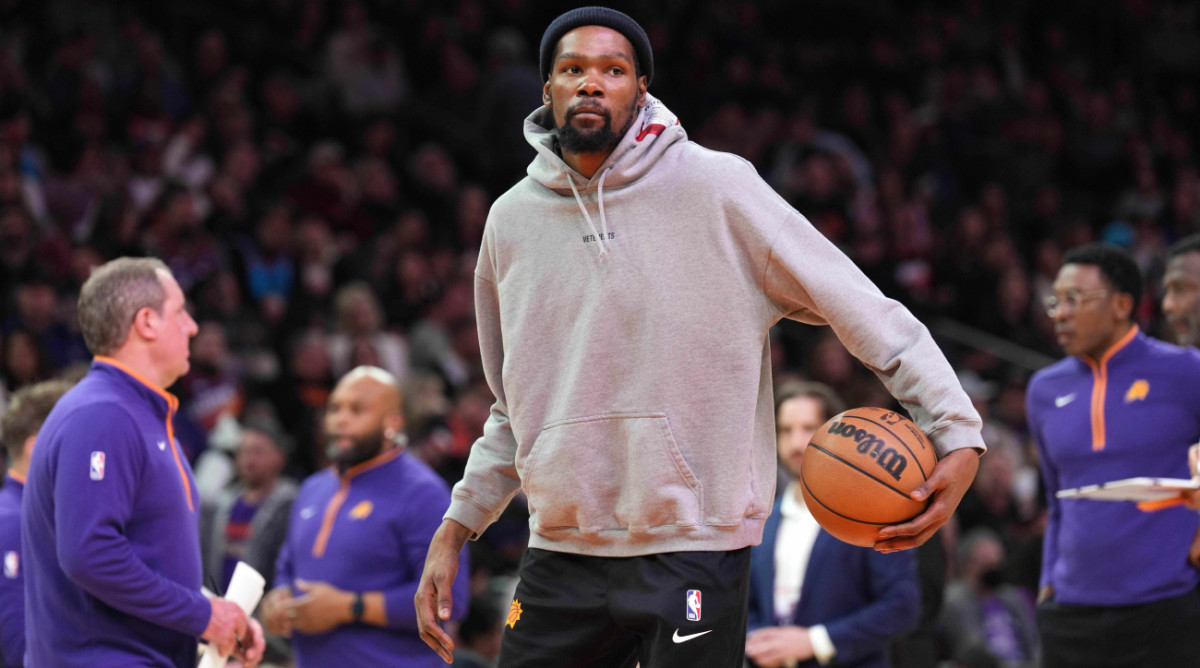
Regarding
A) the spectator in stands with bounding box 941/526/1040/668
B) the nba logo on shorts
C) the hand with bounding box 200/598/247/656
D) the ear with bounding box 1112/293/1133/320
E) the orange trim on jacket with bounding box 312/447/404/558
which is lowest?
the spectator in stands with bounding box 941/526/1040/668

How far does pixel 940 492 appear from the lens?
2.78m

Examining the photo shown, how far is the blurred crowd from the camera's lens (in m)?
8.85

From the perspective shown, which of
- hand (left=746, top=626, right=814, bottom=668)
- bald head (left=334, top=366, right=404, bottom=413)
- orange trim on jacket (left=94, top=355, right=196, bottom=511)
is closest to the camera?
orange trim on jacket (left=94, top=355, right=196, bottom=511)

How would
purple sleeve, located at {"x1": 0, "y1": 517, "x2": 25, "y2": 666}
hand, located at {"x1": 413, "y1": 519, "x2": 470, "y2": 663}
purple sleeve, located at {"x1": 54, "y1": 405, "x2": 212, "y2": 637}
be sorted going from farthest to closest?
purple sleeve, located at {"x1": 0, "y1": 517, "x2": 25, "y2": 666} → purple sleeve, located at {"x1": 54, "y1": 405, "x2": 212, "y2": 637} → hand, located at {"x1": 413, "y1": 519, "x2": 470, "y2": 663}

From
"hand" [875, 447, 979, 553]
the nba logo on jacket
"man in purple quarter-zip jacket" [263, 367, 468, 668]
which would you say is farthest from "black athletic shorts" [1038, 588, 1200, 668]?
the nba logo on jacket

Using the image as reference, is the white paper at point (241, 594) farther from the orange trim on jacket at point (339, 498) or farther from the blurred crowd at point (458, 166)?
the blurred crowd at point (458, 166)

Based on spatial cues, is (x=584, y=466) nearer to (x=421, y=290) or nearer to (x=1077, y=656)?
(x=1077, y=656)

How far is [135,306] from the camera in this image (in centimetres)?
409

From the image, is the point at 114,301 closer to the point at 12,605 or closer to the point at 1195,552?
the point at 12,605

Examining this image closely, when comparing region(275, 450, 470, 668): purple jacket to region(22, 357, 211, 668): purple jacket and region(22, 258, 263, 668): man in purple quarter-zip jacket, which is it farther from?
region(22, 357, 211, 668): purple jacket

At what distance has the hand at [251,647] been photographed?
162 inches

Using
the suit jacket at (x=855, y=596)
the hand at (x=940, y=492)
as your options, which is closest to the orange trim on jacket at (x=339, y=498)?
Answer: the suit jacket at (x=855, y=596)

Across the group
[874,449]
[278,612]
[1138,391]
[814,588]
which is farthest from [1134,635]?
[278,612]

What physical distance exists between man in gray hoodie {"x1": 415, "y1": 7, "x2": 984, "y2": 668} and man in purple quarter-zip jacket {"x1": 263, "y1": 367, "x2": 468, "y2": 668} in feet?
8.16
